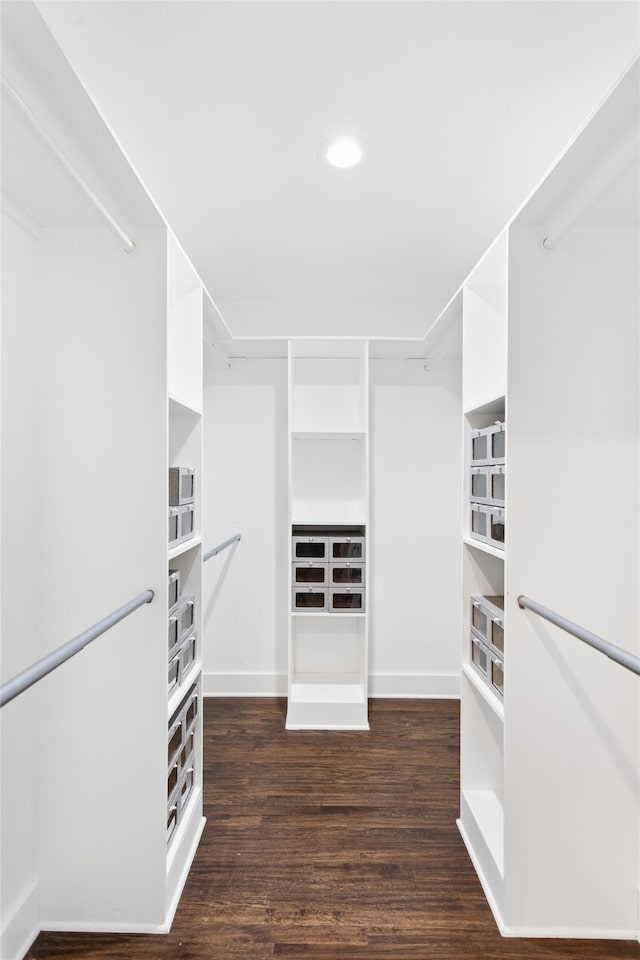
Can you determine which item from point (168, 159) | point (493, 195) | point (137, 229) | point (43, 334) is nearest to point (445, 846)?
point (43, 334)

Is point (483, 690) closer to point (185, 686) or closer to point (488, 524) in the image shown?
point (488, 524)

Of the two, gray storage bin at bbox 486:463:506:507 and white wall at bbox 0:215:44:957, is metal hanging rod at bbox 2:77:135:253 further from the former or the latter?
gray storage bin at bbox 486:463:506:507

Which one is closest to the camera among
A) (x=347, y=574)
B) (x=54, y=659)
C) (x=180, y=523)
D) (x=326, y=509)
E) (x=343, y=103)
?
(x=54, y=659)

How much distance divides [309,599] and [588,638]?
6.07 feet

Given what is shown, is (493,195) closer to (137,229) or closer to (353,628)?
(137,229)

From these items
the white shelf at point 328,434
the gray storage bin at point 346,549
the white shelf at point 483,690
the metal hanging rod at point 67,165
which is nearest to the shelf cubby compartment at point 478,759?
the white shelf at point 483,690

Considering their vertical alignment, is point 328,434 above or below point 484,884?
above

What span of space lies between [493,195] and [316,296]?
1312 millimetres

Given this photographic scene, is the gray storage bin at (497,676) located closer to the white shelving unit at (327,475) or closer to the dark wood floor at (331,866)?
the dark wood floor at (331,866)

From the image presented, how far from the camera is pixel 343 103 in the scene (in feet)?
5.16

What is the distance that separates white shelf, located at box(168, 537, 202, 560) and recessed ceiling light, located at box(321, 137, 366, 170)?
1.49 metres

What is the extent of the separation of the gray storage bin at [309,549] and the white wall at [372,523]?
393mm

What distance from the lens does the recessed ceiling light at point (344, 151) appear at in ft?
5.78

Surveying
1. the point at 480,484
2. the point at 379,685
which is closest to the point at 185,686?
the point at 480,484
